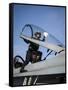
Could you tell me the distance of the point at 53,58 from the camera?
6.11ft

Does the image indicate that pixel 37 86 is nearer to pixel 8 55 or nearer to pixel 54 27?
pixel 8 55

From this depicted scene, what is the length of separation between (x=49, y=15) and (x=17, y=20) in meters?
0.26

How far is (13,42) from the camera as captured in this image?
5.76 feet

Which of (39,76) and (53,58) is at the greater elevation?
(53,58)

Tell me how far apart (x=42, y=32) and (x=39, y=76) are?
329 millimetres

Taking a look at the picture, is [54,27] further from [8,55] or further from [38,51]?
[8,55]

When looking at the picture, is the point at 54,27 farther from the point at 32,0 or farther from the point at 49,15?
the point at 32,0

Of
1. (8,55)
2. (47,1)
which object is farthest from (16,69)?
(47,1)

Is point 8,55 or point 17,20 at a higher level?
point 17,20

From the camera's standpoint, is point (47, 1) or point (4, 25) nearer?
point (4, 25)

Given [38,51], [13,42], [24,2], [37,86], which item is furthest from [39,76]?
[24,2]

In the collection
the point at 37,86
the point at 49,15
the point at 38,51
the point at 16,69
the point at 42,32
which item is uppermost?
the point at 49,15

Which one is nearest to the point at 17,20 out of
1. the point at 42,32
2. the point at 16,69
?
the point at 42,32

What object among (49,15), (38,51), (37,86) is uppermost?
(49,15)
